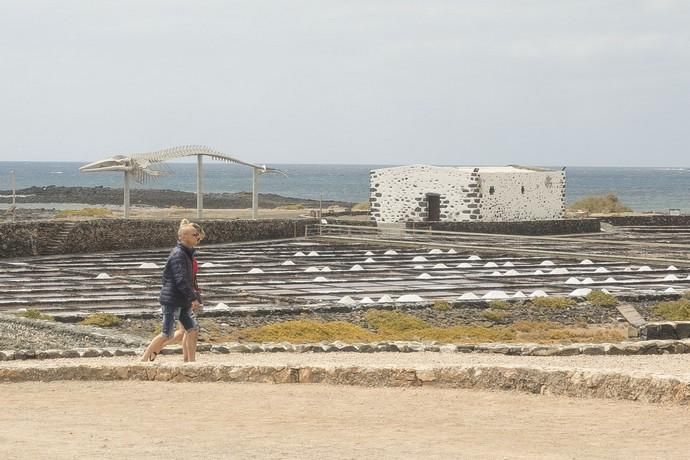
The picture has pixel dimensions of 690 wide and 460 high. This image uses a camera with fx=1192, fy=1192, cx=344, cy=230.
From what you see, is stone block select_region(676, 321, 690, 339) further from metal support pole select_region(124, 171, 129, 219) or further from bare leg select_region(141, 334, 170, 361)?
metal support pole select_region(124, 171, 129, 219)

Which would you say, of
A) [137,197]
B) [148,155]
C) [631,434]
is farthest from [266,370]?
[137,197]

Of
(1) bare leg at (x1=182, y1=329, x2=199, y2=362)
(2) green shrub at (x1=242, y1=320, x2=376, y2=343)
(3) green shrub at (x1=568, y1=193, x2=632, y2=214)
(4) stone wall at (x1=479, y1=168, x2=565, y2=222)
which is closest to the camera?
(1) bare leg at (x1=182, y1=329, x2=199, y2=362)

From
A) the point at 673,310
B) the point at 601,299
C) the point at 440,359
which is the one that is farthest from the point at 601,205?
the point at 440,359

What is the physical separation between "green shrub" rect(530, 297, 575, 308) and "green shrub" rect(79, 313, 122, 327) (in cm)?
761

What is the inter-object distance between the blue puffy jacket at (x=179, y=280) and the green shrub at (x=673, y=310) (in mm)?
11900

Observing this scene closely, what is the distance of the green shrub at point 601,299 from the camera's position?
2133 cm

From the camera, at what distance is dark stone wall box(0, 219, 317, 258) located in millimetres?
29406

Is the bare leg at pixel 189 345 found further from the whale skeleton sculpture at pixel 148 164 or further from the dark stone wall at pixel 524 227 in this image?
the dark stone wall at pixel 524 227

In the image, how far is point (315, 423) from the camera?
7855mm

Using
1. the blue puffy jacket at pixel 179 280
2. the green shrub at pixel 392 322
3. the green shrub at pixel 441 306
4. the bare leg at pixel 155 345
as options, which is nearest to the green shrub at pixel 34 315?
the green shrub at pixel 392 322

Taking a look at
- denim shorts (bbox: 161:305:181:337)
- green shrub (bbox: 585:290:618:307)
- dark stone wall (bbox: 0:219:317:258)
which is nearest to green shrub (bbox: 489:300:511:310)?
green shrub (bbox: 585:290:618:307)

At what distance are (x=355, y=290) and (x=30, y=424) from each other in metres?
16.0

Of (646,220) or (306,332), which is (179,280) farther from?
(646,220)

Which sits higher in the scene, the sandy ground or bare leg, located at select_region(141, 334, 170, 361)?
bare leg, located at select_region(141, 334, 170, 361)
